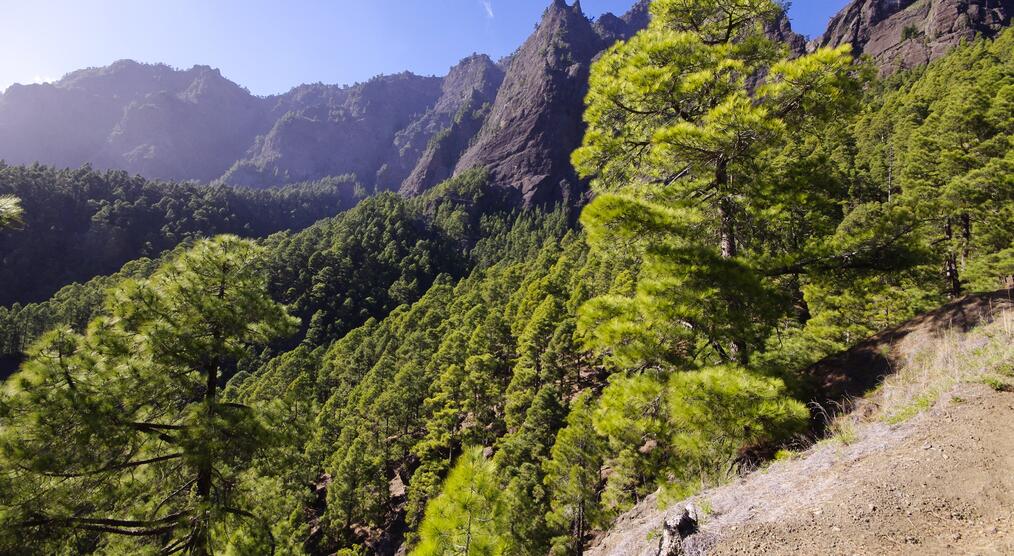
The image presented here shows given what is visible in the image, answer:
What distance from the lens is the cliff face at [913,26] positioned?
3231 inches

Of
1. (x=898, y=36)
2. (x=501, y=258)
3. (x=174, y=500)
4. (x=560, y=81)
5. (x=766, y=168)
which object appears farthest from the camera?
(x=560, y=81)

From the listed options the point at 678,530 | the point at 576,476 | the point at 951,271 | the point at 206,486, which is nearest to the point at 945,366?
the point at 678,530

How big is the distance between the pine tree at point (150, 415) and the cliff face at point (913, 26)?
321 feet

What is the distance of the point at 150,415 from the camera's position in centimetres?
639

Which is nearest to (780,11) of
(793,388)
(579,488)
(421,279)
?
(793,388)

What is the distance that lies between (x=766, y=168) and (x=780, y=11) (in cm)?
288

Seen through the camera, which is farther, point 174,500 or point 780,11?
point 780,11

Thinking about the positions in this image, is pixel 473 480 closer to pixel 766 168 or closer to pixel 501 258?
pixel 766 168

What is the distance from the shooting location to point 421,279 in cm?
9350

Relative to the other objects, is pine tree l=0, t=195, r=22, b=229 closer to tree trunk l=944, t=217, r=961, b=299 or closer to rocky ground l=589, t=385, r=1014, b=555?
rocky ground l=589, t=385, r=1014, b=555

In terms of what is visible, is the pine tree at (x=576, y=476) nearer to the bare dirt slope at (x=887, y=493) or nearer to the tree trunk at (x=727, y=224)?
the tree trunk at (x=727, y=224)

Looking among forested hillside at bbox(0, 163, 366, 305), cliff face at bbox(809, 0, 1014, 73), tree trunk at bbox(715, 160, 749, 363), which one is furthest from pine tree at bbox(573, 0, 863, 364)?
forested hillside at bbox(0, 163, 366, 305)

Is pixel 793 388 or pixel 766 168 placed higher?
pixel 766 168

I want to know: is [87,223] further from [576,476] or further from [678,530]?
[678,530]
